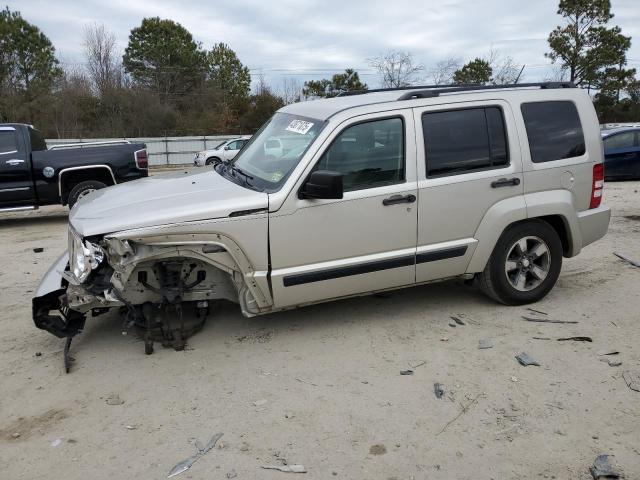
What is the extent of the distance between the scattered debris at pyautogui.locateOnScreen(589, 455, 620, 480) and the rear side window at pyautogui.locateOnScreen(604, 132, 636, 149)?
13.4m

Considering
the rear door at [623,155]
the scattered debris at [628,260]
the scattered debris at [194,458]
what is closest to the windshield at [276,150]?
the scattered debris at [194,458]

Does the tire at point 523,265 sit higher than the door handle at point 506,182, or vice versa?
the door handle at point 506,182

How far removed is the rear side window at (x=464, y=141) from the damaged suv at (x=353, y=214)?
0.04 feet

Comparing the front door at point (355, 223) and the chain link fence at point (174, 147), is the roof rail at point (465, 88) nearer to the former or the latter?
the front door at point (355, 223)

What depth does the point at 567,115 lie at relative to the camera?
498cm

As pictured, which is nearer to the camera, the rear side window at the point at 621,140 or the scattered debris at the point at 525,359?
the scattered debris at the point at 525,359

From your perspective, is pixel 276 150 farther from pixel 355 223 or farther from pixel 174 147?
pixel 174 147

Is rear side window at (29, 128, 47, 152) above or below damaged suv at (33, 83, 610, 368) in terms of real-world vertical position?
above

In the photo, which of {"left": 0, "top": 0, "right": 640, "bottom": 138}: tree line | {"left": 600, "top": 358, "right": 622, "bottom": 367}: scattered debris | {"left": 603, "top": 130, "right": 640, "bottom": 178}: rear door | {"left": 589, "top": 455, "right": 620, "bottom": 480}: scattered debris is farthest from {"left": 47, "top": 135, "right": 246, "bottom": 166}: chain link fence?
{"left": 589, "top": 455, "right": 620, "bottom": 480}: scattered debris

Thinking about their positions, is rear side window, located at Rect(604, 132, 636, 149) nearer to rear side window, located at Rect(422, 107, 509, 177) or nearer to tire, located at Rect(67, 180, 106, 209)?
rear side window, located at Rect(422, 107, 509, 177)

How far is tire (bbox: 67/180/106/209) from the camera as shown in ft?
32.2

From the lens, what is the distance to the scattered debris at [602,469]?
2.75m

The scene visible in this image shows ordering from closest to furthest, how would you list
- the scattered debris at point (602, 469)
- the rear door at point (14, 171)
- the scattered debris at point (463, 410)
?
1. the scattered debris at point (602, 469)
2. the scattered debris at point (463, 410)
3. the rear door at point (14, 171)

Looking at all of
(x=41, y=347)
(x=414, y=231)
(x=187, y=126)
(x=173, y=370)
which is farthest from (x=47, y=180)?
(x=187, y=126)
